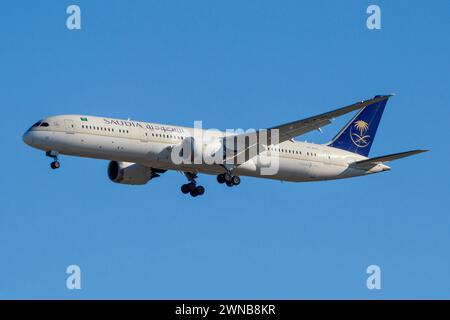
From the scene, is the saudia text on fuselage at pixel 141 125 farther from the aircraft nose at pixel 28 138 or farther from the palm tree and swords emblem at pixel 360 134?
the palm tree and swords emblem at pixel 360 134

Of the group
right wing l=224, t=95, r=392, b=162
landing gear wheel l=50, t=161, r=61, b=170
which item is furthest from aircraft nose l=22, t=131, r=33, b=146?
right wing l=224, t=95, r=392, b=162

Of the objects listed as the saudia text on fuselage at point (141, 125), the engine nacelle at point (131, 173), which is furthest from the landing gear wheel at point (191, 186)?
the saudia text on fuselage at point (141, 125)

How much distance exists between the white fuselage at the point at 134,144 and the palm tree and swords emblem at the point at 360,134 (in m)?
7.19

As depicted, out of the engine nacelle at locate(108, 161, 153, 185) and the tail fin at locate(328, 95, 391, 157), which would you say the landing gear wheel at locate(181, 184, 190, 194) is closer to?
the engine nacelle at locate(108, 161, 153, 185)

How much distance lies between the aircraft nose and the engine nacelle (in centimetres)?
958

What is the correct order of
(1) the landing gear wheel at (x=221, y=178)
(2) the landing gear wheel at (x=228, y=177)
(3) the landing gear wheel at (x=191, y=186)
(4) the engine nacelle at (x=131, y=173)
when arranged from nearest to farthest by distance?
(2) the landing gear wheel at (x=228, y=177) < (1) the landing gear wheel at (x=221, y=178) < (4) the engine nacelle at (x=131, y=173) < (3) the landing gear wheel at (x=191, y=186)

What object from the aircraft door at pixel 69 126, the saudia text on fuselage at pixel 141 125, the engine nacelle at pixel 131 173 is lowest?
the engine nacelle at pixel 131 173

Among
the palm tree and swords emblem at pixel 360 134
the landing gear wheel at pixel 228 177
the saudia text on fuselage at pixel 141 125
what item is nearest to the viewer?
the saudia text on fuselage at pixel 141 125

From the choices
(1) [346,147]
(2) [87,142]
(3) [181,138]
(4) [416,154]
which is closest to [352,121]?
(1) [346,147]

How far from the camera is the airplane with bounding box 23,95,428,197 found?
214 feet

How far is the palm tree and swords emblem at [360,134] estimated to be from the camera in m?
79.2

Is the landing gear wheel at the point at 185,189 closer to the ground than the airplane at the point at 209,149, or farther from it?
closer to the ground

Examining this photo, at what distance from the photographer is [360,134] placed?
79.8m

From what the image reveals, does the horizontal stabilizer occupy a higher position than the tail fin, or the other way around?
the tail fin
